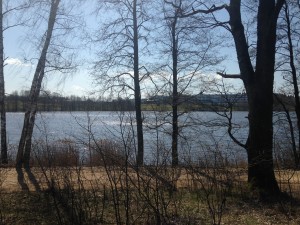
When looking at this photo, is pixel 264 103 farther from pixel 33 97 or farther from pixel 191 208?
pixel 33 97

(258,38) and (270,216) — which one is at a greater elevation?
(258,38)

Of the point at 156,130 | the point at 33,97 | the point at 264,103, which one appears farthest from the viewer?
the point at 33,97

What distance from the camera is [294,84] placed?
83.3 feet

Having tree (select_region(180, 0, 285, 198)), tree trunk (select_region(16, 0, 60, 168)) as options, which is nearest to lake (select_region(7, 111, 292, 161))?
tree trunk (select_region(16, 0, 60, 168))

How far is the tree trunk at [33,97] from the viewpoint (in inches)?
597

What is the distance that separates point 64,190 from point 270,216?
403 cm

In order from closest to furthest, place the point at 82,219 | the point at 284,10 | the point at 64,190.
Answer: the point at 82,219 → the point at 64,190 → the point at 284,10

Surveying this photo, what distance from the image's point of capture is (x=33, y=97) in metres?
15.4

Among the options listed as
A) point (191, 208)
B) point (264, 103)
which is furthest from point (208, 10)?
point (191, 208)

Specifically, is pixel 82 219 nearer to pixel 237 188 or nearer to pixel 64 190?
pixel 64 190

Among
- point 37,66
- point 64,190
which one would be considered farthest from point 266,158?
point 37,66

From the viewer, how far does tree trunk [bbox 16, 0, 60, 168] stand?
49.8 feet

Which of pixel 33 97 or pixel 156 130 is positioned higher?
pixel 33 97

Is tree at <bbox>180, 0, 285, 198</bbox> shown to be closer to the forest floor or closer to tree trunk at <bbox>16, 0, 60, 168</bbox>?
the forest floor
